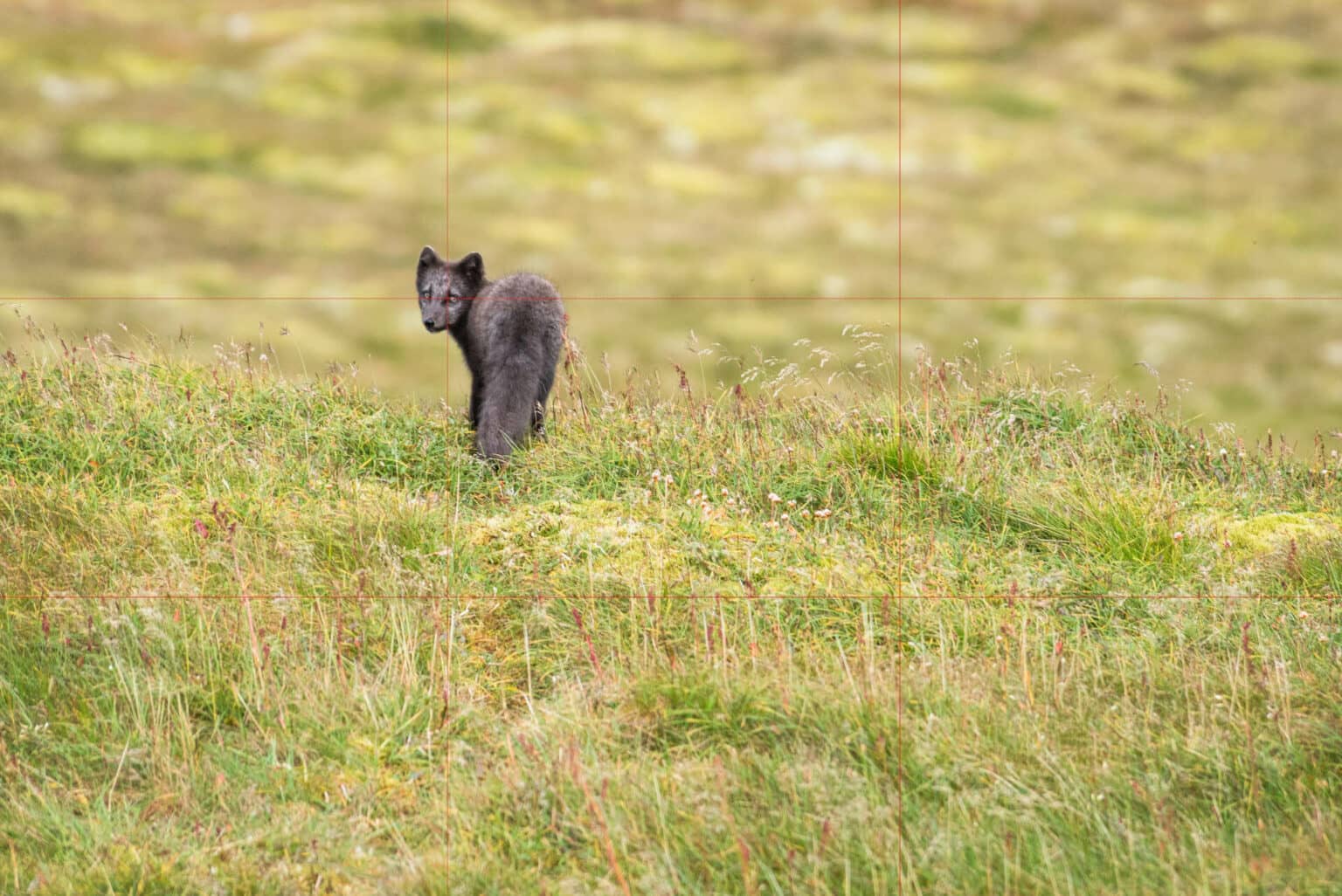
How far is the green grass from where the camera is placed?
3486 millimetres

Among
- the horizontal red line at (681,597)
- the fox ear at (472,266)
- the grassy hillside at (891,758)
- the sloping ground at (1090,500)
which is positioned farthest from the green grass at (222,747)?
the fox ear at (472,266)

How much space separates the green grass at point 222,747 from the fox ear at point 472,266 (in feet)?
13.7

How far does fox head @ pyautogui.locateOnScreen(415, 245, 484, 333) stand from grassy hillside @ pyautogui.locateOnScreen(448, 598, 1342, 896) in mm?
4173

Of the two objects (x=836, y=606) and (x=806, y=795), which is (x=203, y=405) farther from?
(x=806, y=795)

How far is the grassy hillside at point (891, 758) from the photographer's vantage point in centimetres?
329

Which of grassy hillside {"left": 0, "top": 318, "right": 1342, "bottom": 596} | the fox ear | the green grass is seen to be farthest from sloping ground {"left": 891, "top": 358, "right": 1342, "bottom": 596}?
the fox ear

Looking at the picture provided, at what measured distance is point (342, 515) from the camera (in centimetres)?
564

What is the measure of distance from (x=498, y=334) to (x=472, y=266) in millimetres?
1051

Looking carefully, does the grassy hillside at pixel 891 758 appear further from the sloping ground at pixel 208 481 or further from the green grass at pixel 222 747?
the sloping ground at pixel 208 481

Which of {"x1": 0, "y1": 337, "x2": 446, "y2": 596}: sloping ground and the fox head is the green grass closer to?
{"x1": 0, "y1": 337, "x2": 446, "y2": 596}: sloping ground

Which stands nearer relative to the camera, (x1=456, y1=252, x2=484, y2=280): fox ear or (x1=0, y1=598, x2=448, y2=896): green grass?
(x1=0, y1=598, x2=448, y2=896): green grass

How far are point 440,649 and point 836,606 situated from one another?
1.75 m

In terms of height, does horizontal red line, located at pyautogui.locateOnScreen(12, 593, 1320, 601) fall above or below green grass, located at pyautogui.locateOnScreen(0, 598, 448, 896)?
above

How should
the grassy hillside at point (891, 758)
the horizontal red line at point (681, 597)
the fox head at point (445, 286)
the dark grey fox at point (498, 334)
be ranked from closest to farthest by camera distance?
the grassy hillside at point (891, 758), the horizontal red line at point (681, 597), the dark grey fox at point (498, 334), the fox head at point (445, 286)
